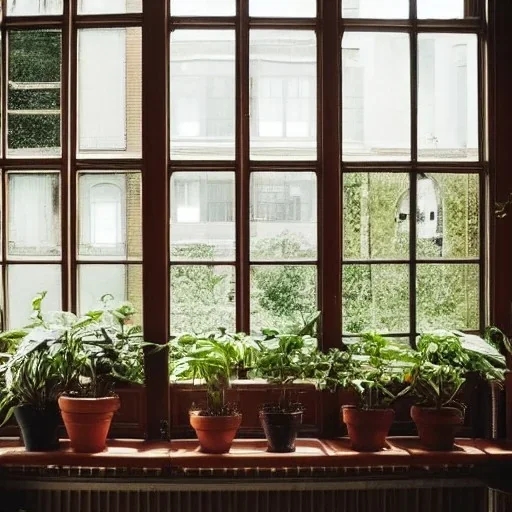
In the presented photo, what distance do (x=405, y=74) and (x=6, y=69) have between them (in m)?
2.05

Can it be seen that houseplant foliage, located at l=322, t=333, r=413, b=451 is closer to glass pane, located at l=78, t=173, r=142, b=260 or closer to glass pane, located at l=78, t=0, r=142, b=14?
glass pane, located at l=78, t=173, r=142, b=260

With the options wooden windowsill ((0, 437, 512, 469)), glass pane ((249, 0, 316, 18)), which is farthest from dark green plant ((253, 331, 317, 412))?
glass pane ((249, 0, 316, 18))

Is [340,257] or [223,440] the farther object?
[340,257]

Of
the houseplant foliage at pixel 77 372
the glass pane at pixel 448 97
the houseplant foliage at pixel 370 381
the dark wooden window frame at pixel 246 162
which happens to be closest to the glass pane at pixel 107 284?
the dark wooden window frame at pixel 246 162

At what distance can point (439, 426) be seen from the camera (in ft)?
12.0

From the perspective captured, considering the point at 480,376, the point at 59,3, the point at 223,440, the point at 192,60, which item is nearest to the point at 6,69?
the point at 59,3

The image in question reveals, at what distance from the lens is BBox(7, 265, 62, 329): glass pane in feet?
13.0

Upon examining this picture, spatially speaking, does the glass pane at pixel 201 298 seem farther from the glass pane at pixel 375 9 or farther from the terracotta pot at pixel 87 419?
the glass pane at pixel 375 9

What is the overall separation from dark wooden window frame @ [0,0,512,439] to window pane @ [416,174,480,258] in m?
Result: 0.05

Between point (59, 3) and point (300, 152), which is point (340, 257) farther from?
point (59, 3)

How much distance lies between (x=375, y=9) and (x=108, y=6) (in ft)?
4.50

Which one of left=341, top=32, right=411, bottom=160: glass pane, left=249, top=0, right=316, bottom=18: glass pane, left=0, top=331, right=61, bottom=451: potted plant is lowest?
left=0, top=331, right=61, bottom=451: potted plant

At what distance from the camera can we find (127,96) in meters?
3.95

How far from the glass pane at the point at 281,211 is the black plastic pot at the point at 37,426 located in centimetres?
126
